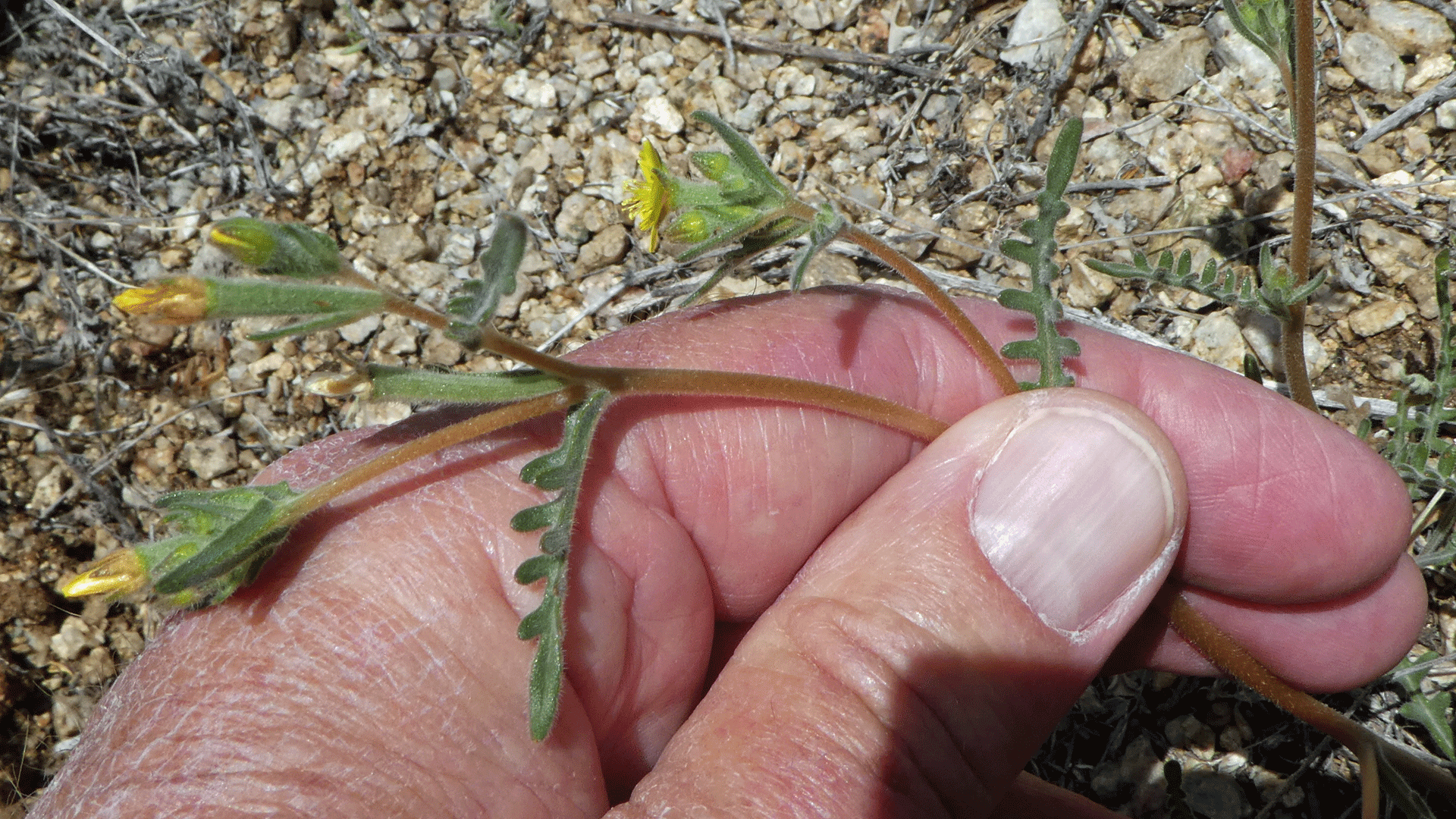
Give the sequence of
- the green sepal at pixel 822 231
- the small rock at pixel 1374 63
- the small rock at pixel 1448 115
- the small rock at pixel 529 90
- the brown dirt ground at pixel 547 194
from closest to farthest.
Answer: the green sepal at pixel 822 231 → the brown dirt ground at pixel 547 194 → the small rock at pixel 1448 115 → the small rock at pixel 1374 63 → the small rock at pixel 529 90

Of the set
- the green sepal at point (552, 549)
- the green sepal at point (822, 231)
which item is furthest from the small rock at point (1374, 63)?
the green sepal at point (552, 549)

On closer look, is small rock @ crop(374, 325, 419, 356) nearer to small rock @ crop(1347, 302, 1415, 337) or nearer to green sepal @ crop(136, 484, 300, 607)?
green sepal @ crop(136, 484, 300, 607)

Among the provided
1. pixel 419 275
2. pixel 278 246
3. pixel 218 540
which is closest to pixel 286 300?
pixel 278 246

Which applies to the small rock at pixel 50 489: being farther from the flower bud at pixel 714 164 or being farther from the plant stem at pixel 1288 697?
the plant stem at pixel 1288 697

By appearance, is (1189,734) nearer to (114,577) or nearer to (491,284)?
(491,284)

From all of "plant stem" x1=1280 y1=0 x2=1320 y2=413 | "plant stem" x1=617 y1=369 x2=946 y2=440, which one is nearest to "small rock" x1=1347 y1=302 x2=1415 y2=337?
"plant stem" x1=1280 y1=0 x2=1320 y2=413

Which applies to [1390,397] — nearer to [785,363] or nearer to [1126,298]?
[1126,298]

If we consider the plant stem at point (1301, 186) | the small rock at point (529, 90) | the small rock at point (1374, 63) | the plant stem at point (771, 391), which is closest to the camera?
the plant stem at point (771, 391)

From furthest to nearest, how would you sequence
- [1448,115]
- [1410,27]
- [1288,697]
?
1. [1410,27]
2. [1448,115]
3. [1288,697]
